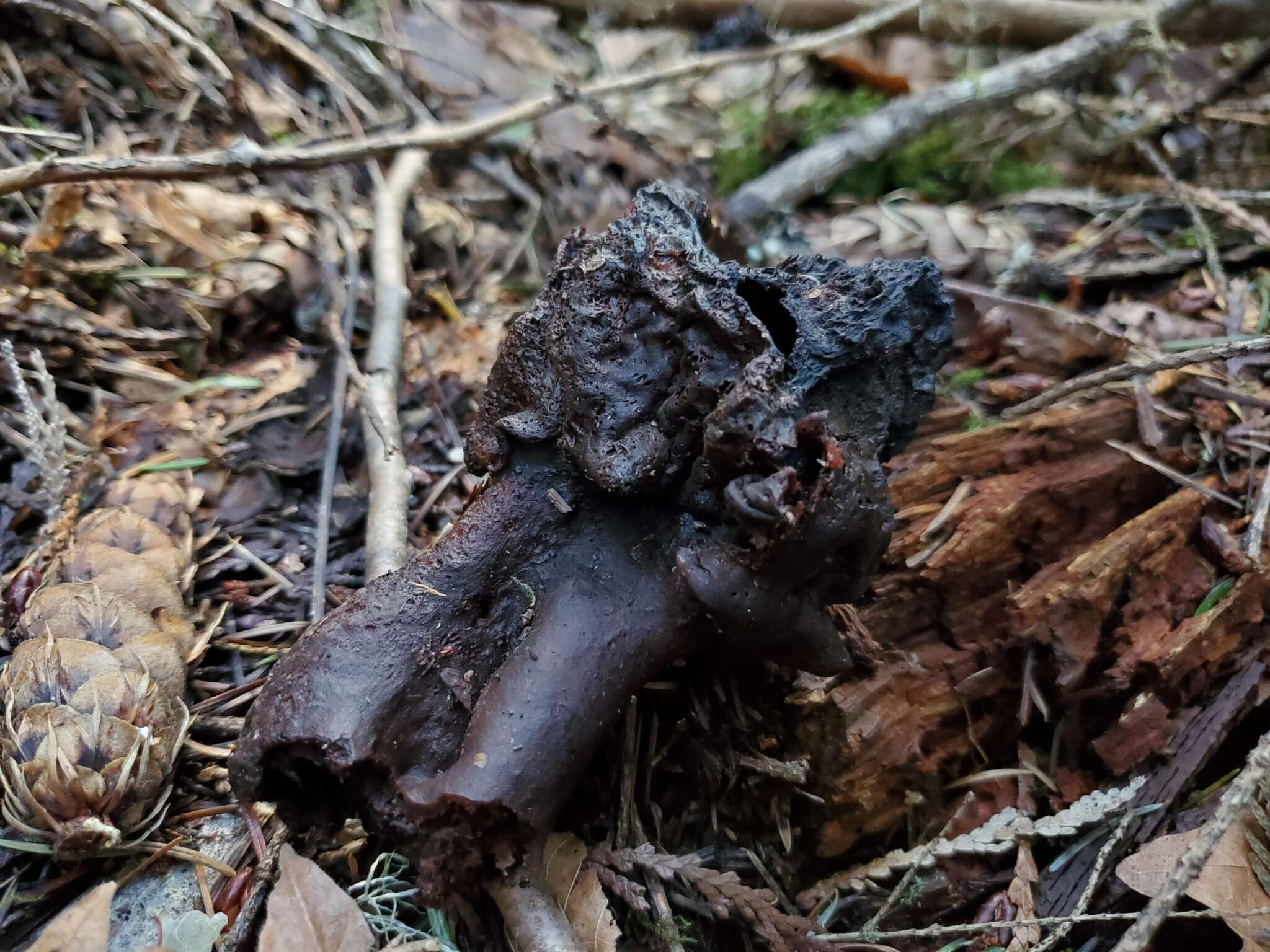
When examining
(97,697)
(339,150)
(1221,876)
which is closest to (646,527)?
(97,697)

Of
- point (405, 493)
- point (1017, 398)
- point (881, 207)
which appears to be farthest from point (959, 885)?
point (881, 207)

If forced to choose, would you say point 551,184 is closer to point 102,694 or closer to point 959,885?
point 102,694

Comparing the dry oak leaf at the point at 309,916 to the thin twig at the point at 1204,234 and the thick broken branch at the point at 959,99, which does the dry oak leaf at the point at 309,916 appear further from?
the thick broken branch at the point at 959,99

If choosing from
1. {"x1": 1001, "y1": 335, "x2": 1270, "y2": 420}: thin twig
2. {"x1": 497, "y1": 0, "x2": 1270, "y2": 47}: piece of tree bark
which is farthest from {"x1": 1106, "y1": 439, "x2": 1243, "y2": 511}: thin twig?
{"x1": 497, "y1": 0, "x2": 1270, "y2": 47}: piece of tree bark

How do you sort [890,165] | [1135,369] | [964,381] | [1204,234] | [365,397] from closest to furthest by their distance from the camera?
[1135,369] → [365,397] → [964,381] → [1204,234] → [890,165]

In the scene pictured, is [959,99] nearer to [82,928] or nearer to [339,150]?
[339,150]

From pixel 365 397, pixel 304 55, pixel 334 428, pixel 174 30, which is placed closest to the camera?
pixel 365 397
